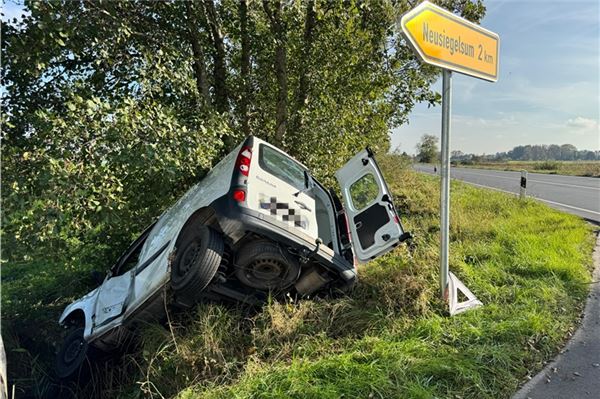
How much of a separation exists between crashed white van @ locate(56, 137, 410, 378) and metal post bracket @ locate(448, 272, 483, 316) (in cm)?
76

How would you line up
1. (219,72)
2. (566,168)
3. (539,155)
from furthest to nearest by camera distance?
1. (539,155)
2. (566,168)
3. (219,72)

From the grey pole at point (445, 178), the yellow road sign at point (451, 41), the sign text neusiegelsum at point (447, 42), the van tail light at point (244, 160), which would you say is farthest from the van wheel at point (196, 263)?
the sign text neusiegelsum at point (447, 42)

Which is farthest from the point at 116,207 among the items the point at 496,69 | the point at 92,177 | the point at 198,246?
the point at 496,69

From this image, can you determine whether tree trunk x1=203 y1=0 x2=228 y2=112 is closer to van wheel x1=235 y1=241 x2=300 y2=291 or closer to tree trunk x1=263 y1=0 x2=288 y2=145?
tree trunk x1=263 y1=0 x2=288 y2=145

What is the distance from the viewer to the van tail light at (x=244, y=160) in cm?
373

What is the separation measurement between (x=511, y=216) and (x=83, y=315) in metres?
7.99

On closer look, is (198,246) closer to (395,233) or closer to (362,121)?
(395,233)

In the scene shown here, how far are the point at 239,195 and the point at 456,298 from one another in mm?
2404

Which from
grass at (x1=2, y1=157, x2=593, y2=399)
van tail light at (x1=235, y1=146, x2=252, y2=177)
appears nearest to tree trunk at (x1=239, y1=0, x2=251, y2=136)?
van tail light at (x1=235, y1=146, x2=252, y2=177)

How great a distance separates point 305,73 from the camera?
707 centimetres

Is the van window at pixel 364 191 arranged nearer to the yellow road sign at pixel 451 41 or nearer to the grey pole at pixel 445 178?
the grey pole at pixel 445 178

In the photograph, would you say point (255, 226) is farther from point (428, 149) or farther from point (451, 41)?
point (428, 149)

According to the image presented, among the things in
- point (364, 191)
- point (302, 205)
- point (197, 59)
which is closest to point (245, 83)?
point (197, 59)

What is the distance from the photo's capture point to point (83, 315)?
472 cm
